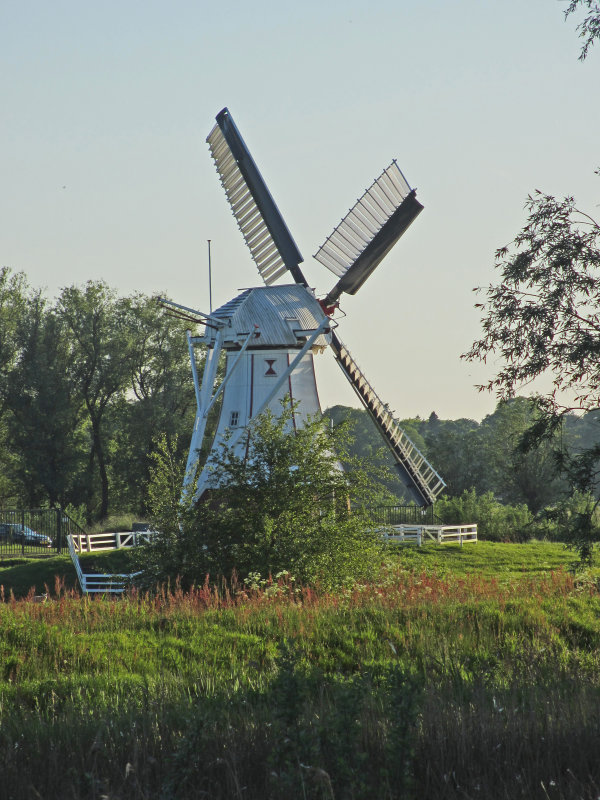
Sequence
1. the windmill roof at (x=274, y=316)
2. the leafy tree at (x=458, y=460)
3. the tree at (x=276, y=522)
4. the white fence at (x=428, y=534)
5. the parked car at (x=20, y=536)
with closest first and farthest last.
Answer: the tree at (x=276, y=522) → the windmill roof at (x=274, y=316) → the white fence at (x=428, y=534) → the parked car at (x=20, y=536) → the leafy tree at (x=458, y=460)

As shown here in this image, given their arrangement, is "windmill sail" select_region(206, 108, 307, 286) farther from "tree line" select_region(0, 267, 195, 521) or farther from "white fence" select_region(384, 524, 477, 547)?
"tree line" select_region(0, 267, 195, 521)

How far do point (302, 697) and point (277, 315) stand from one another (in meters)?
26.7

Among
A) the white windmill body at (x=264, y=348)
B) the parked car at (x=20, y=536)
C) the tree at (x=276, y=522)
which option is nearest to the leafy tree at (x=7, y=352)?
the parked car at (x=20, y=536)

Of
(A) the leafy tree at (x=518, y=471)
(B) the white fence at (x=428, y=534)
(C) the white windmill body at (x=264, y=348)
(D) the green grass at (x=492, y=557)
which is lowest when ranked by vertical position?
(D) the green grass at (x=492, y=557)

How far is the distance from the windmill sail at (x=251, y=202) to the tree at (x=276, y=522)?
52.5ft

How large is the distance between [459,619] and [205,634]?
3548 mm

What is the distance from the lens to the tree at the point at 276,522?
17656 mm

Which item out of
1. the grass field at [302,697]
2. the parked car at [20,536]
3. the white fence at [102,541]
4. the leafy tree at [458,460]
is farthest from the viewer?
the leafy tree at [458,460]

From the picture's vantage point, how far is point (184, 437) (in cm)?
5481

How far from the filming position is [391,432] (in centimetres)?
3738

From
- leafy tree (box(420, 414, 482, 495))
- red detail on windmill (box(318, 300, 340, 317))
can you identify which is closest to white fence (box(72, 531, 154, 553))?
red detail on windmill (box(318, 300, 340, 317))

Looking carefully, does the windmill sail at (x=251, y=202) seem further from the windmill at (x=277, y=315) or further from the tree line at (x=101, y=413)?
the tree line at (x=101, y=413)

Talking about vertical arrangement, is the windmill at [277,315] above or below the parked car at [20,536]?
above

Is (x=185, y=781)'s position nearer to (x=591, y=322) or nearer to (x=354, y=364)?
(x=591, y=322)
